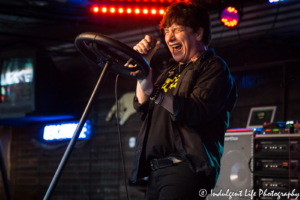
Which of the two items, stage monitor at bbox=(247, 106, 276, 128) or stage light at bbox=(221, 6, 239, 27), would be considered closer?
stage light at bbox=(221, 6, 239, 27)

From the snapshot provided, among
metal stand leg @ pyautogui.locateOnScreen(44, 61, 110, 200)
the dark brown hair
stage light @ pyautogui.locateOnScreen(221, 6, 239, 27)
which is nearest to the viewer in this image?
metal stand leg @ pyautogui.locateOnScreen(44, 61, 110, 200)

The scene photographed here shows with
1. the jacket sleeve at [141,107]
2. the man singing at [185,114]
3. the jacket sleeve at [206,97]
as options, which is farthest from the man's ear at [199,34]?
the jacket sleeve at [141,107]

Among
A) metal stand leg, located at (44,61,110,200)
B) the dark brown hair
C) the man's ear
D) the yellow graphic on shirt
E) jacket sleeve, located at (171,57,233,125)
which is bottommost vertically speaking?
metal stand leg, located at (44,61,110,200)

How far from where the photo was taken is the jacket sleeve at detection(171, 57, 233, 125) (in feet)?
3.58

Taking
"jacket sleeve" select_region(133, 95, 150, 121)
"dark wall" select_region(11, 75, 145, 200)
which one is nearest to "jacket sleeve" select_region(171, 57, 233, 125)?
"jacket sleeve" select_region(133, 95, 150, 121)

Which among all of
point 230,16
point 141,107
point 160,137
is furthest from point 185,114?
point 230,16

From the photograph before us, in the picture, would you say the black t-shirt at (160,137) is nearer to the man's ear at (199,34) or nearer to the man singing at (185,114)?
the man singing at (185,114)

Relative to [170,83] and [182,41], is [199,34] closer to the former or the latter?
[182,41]

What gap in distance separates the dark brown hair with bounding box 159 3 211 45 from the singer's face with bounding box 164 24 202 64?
0.9 inches

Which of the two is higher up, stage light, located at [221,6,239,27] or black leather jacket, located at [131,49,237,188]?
stage light, located at [221,6,239,27]

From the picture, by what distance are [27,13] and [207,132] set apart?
4.61 meters

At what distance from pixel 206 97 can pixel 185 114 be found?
11cm

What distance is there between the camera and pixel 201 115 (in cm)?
110

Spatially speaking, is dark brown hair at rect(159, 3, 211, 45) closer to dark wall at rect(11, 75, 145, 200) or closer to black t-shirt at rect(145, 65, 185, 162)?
black t-shirt at rect(145, 65, 185, 162)
